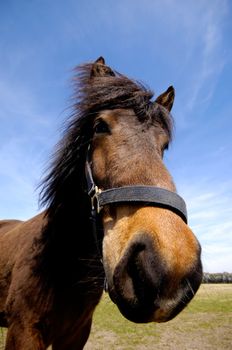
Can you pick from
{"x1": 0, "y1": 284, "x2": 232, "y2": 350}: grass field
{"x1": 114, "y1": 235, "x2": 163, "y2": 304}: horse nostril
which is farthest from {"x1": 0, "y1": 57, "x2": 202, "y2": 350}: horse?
{"x1": 0, "y1": 284, "x2": 232, "y2": 350}: grass field

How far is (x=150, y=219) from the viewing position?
6.39 ft

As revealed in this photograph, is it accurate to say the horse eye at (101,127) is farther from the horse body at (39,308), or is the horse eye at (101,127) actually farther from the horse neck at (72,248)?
the horse body at (39,308)

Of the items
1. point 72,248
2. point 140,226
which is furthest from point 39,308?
point 140,226

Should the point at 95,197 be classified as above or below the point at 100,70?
below

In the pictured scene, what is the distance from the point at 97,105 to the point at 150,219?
1616mm

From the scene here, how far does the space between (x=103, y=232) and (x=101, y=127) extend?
3.35 ft

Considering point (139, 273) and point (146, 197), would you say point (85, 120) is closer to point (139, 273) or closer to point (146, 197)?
point (146, 197)

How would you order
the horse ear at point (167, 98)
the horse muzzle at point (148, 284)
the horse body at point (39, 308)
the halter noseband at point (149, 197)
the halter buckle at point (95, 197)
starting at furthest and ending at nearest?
the horse ear at point (167, 98) < the horse body at point (39, 308) < the halter buckle at point (95, 197) < the halter noseband at point (149, 197) < the horse muzzle at point (148, 284)

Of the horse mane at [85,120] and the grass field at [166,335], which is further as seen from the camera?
the grass field at [166,335]

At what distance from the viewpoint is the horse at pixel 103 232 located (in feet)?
5.96

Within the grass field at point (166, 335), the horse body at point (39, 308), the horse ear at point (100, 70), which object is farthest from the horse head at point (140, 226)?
the grass field at point (166, 335)

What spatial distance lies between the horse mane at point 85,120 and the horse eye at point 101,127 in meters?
0.18

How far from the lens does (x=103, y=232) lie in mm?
2520

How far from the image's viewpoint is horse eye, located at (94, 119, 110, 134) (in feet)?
9.26
